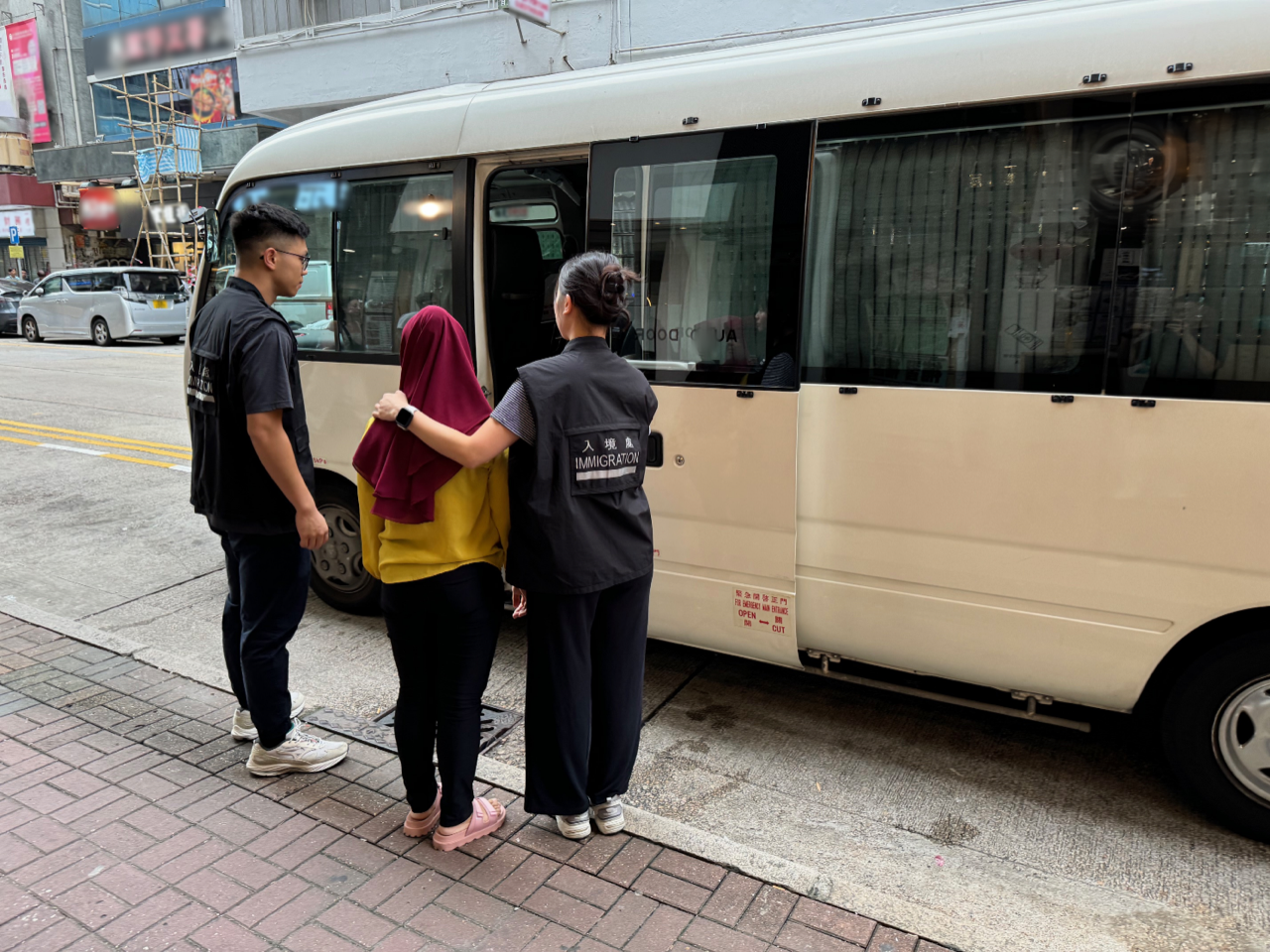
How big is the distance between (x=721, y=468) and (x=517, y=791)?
150cm

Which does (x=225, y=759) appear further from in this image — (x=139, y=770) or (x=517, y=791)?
(x=517, y=791)

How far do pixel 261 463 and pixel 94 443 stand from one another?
886 cm

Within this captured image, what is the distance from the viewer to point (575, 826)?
311 centimetres

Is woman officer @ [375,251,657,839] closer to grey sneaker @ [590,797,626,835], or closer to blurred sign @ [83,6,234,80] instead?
grey sneaker @ [590,797,626,835]

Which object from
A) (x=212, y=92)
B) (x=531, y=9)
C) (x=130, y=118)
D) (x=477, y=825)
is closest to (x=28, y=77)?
(x=130, y=118)

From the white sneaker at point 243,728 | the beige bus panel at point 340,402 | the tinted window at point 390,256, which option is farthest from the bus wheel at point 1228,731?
the beige bus panel at point 340,402

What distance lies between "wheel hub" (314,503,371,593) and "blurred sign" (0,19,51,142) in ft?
132

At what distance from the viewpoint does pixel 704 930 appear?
2.67 meters

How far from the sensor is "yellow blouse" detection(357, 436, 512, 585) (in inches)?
109

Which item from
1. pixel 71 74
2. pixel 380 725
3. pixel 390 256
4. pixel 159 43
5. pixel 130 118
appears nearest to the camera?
pixel 380 725

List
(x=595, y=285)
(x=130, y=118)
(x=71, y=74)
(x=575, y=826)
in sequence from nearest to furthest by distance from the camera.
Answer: (x=595, y=285) < (x=575, y=826) < (x=130, y=118) < (x=71, y=74)

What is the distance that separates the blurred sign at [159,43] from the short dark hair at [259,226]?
2738cm

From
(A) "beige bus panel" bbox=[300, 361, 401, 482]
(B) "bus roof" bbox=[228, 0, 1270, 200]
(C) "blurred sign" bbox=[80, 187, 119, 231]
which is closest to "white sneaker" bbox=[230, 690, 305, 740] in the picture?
(A) "beige bus panel" bbox=[300, 361, 401, 482]

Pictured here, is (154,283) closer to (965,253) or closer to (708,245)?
(708,245)
